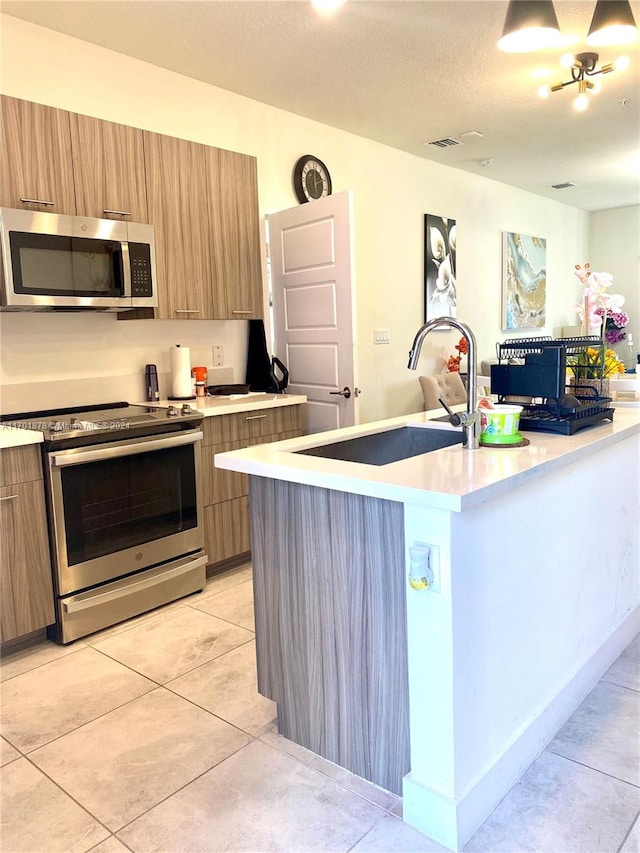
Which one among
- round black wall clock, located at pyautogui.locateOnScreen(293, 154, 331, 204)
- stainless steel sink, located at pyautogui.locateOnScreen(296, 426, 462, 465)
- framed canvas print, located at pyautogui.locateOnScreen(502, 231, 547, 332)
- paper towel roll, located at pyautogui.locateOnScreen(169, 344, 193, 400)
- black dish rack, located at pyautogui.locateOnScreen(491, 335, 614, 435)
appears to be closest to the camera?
black dish rack, located at pyautogui.locateOnScreen(491, 335, 614, 435)

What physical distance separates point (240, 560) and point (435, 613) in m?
2.23

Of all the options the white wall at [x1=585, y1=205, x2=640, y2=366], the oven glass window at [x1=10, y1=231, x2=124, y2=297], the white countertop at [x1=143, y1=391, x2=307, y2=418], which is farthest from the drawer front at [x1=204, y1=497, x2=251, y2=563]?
the white wall at [x1=585, y1=205, x2=640, y2=366]

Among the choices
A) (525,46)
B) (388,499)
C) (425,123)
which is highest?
(425,123)

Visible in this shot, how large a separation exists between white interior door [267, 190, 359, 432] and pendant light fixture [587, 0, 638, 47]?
1815mm

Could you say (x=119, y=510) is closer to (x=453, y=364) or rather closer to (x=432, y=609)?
(x=432, y=609)

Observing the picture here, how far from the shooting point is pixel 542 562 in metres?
1.86

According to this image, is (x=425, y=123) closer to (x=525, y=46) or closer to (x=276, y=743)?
(x=525, y=46)

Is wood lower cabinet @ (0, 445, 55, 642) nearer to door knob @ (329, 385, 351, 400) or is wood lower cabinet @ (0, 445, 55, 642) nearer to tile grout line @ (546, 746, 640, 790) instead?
→ door knob @ (329, 385, 351, 400)

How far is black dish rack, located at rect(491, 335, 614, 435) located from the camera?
2.01 meters

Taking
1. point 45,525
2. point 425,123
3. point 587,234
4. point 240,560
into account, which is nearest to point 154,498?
point 45,525

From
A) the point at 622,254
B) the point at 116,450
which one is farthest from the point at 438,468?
the point at 622,254

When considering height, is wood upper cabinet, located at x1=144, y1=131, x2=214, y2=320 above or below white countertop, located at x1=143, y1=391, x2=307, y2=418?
above

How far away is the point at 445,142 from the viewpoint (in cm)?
494

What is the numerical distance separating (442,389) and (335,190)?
70.0 inches
